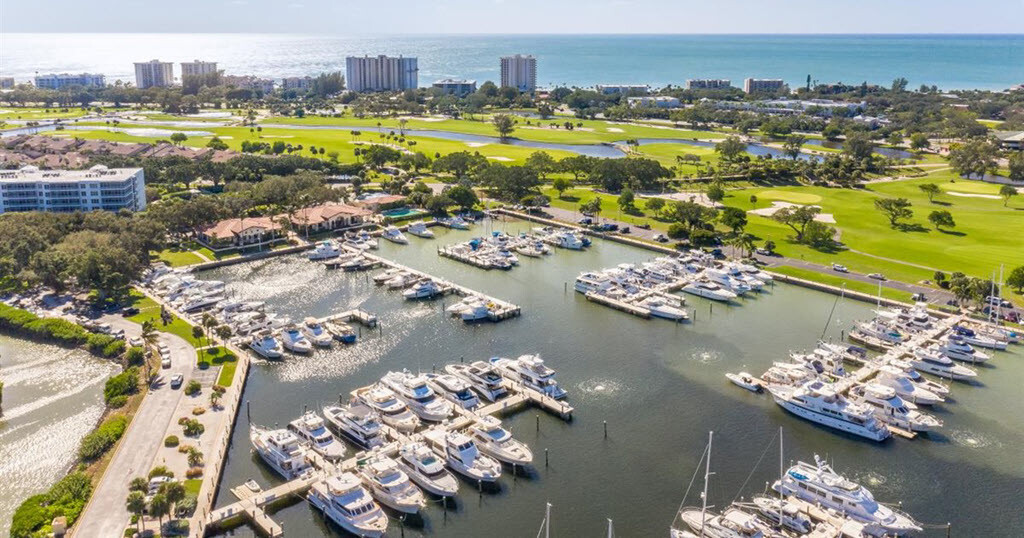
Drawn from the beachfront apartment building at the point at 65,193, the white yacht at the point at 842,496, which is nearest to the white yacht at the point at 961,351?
the white yacht at the point at 842,496

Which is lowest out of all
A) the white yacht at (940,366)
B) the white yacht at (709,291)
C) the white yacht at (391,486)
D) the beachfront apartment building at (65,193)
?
the white yacht at (391,486)

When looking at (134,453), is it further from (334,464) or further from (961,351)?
(961,351)

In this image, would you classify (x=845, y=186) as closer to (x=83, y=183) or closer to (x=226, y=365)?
(x=226, y=365)

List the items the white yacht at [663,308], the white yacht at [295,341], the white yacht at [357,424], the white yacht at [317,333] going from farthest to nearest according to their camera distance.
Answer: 1. the white yacht at [663,308]
2. the white yacht at [317,333]
3. the white yacht at [295,341]
4. the white yacht at [357,424]

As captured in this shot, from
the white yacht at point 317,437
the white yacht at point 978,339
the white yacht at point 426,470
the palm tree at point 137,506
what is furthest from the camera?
the white yacht at point 978,339

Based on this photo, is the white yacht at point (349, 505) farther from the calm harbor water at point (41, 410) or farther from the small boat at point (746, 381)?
the small boat at point (746, 381)

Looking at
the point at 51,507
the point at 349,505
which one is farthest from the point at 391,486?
the point at 51,507
